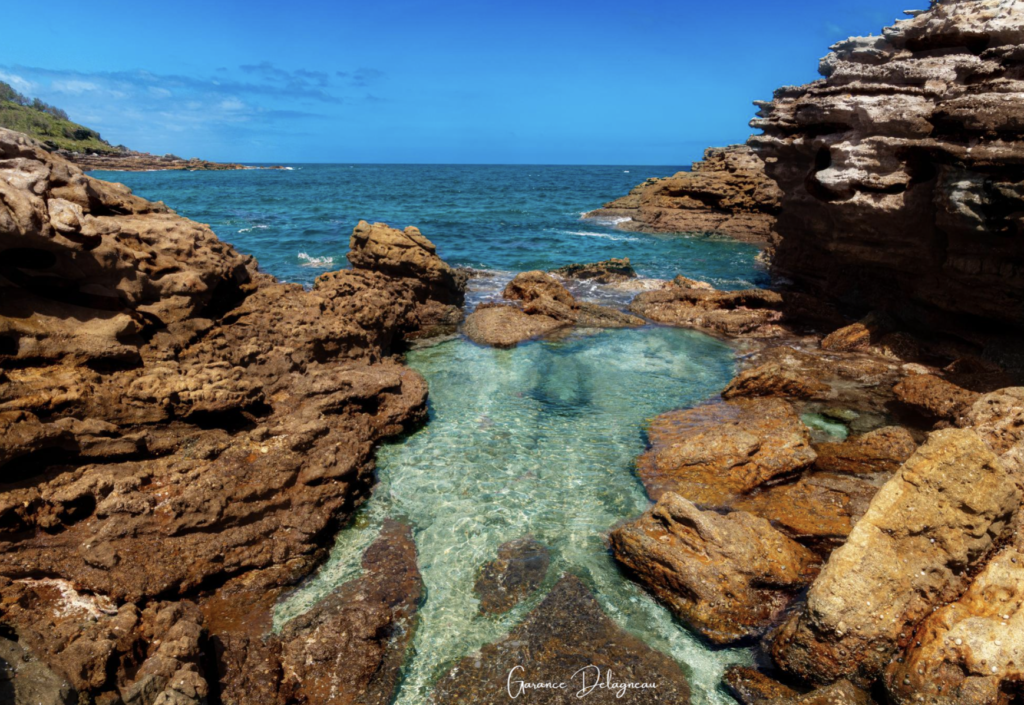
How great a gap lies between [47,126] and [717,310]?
418ft

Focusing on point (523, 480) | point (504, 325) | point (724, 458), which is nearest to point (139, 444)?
point (523, 480)

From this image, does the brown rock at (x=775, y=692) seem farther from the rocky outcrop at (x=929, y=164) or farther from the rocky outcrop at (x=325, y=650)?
the rocky outcrop at (x=929, y=164)

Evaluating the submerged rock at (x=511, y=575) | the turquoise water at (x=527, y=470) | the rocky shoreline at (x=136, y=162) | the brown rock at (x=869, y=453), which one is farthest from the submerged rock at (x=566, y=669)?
the rocky shoreline at (x=136, y=162)

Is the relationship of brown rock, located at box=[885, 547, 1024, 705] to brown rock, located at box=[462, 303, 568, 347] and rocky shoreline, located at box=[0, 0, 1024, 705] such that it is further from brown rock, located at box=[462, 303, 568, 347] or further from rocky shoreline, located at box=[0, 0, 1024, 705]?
brown rock, located at box=[462, 303, 568, 347]

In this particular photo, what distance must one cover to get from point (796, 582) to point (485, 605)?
3.39 m

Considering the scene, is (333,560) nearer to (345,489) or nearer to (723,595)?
(345,489)

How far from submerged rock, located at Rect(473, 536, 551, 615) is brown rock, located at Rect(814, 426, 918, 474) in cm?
441

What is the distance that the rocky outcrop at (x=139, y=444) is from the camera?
193 inches

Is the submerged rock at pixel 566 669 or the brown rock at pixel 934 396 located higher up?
the brown rock at pixel 934 396

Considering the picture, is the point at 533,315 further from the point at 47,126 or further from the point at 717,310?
the point at 47,126

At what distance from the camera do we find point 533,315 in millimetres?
16516

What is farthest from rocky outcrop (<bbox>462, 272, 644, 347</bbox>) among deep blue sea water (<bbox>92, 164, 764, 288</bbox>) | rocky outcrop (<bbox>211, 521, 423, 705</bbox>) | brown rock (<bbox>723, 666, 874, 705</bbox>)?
brown rock (<bbox>723, 666, 874, 705</bbox>)

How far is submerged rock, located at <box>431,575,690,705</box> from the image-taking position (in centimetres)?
510

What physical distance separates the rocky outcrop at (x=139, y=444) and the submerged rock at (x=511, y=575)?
5.33 ft
